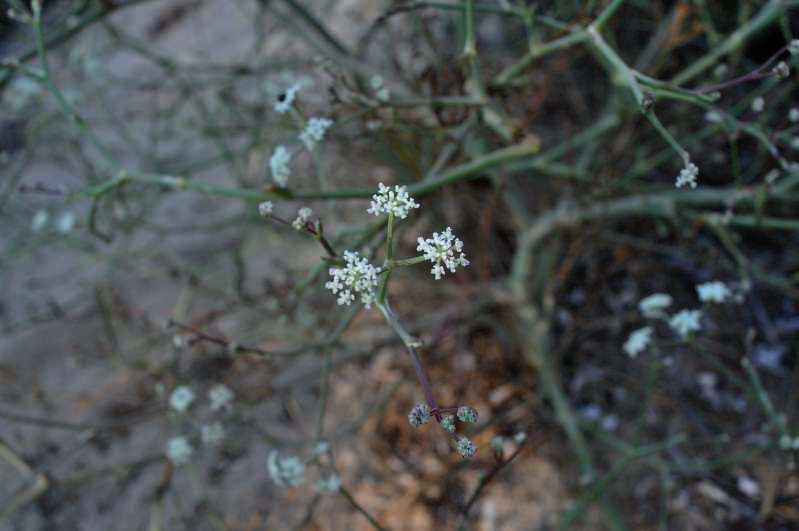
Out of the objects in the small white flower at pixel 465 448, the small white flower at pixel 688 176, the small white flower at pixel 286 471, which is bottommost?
the small white flower at pixel 465 448

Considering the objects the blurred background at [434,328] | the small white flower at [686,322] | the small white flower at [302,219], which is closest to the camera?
the small white flower at [302,219]

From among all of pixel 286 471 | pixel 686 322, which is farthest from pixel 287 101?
pixel 686 322

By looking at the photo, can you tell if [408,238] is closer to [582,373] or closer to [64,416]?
[582,373]

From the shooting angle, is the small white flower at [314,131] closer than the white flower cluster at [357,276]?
No

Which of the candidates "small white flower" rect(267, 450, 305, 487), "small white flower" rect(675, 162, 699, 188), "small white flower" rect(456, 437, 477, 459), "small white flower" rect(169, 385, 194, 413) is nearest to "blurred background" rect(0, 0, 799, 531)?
"small white flower" rect(169, 385, 194, 413)

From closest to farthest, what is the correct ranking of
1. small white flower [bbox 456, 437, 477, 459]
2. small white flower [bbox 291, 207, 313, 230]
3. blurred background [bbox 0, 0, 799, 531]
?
small white flower [bbox 456, 437, 477, 459]
small white flower [bbox 291, 207, 313, 230]
blurred background [bbox 0, 0, 799, 531]

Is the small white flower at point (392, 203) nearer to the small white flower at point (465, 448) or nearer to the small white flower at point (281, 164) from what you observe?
the small white flower at point (465, 448)

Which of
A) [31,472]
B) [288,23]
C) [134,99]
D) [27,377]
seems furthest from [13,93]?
[31,472]

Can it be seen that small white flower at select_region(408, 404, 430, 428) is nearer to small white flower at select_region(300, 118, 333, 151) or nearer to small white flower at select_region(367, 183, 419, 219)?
small white flower at select_region(367, 183, 419, 219)

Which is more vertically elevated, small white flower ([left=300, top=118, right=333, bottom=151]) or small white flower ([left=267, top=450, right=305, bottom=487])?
small white flower ([left=300, top=118, right=333, bottom=151])

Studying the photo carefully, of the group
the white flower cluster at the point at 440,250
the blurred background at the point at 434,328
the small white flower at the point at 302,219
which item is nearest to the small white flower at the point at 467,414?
the white flower cluster at the point at 440,250

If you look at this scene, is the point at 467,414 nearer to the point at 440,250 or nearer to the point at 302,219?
the point at 440,250
